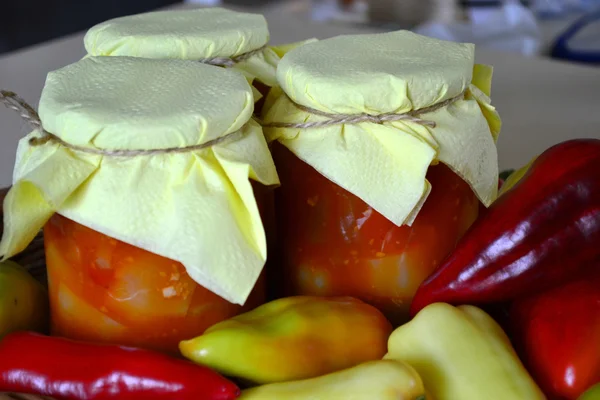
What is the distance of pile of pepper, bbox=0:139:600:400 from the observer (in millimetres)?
418

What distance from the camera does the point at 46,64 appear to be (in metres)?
1.20

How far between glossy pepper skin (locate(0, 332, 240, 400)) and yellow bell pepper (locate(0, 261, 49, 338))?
0.15 feet

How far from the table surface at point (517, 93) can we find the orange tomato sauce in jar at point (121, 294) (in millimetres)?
440

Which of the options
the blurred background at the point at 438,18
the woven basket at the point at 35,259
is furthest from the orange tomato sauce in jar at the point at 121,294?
the blurred background at the point at 438,18

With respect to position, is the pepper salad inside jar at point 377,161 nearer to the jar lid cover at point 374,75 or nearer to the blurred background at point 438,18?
the jar lid cover at point 374,75

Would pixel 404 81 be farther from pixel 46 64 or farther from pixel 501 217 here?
pixel 46 64

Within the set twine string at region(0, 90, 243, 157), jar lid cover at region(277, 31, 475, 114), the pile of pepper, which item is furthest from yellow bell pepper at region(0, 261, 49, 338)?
jar lid cover at region(277, 31, 475, 114)

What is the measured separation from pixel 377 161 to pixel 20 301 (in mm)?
264

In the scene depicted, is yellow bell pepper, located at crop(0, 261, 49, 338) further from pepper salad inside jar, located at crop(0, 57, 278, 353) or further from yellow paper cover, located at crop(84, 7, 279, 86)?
yellow paper cover, located at crop(84, 7, 279, 86)

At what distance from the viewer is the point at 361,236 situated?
50 centimetres

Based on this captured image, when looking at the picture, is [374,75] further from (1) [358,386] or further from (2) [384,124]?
(1) [358,386]

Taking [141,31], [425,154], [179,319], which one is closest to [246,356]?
[179,319]

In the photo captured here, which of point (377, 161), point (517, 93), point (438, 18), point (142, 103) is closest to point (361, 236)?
point (377, 161)

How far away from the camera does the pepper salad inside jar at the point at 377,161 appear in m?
0.46
